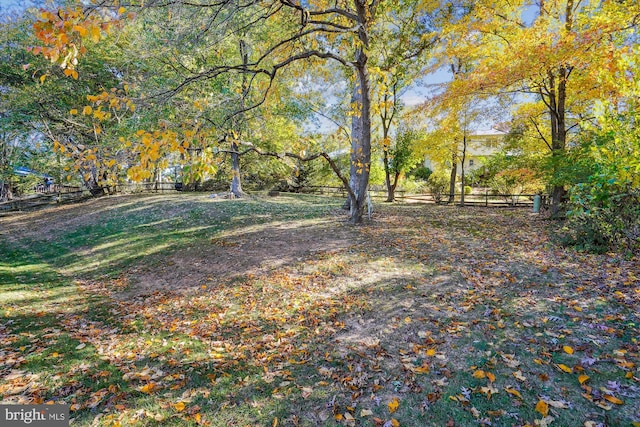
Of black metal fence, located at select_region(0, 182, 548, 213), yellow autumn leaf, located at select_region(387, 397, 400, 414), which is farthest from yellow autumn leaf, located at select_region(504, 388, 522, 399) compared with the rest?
black metal fence, located at select_region(0, 182, 548, 213)

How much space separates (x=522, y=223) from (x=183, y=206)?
48.9 feet

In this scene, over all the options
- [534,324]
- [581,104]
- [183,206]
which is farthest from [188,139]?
[581,104]

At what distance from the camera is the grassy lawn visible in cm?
319

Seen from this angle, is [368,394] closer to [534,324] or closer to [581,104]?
[534,324]

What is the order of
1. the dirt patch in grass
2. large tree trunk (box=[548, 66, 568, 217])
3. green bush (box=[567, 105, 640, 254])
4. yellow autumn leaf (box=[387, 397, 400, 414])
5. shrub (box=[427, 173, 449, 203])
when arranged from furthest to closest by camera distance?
shrub (box=[427, 173, 449, 203]), large tree trunk (box=[548, 66, 568, 217]), the dirt patch in grass, green bush (box=[567, 105, 640, 254]), yellow autumn leaf (box=[387, 397, 400, 414])

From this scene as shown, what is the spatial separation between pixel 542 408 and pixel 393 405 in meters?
1.38

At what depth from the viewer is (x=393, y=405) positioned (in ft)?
10.4

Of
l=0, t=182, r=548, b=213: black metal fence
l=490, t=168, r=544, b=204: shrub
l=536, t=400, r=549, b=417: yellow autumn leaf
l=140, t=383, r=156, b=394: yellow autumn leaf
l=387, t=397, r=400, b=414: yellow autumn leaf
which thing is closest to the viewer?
l=536, t=400, r=549, b=417: yellow autumn leaf

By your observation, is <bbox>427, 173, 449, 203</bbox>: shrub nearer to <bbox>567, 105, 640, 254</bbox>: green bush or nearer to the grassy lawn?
the grassy lawn

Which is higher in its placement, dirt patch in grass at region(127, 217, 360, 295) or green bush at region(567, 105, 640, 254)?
green bush at region(567, 105, 640, 254)

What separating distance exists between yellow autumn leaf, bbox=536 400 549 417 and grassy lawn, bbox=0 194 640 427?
0.02 metres

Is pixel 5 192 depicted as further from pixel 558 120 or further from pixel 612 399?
pixel 558 120

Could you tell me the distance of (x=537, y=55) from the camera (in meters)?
8.88

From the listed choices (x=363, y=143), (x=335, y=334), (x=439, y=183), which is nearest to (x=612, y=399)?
(x=335, y=334)
